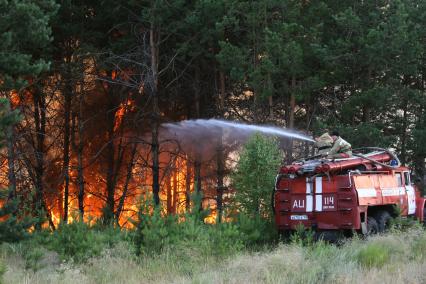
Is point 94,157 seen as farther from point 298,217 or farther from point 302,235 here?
point 302,235

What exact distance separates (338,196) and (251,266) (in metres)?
4.14

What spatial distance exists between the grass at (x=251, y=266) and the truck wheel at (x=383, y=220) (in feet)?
5.05

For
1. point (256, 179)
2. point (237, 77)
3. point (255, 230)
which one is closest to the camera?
point (255, 230)

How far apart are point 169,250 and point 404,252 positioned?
15.9 ft

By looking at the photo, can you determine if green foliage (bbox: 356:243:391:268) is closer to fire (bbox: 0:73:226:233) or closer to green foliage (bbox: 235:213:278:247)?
green foliage (bbox: 235:213:278:247)

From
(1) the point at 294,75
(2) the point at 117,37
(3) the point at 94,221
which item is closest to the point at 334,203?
(3) the point at 94,221

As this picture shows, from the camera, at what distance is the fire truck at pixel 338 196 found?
13.0 meters

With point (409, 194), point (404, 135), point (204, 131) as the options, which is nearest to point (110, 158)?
point (204, 131)

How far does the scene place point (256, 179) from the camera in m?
15.9

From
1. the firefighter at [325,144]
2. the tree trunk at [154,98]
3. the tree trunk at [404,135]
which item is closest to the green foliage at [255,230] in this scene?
the firefighter at [325,144]

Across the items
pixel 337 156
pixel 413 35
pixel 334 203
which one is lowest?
pixel 334 203

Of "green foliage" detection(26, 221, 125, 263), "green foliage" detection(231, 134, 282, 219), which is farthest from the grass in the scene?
"green foliage" detection(231, 134, 282, 219)

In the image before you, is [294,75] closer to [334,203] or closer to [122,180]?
[334,203]

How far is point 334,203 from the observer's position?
13188 millimetres
